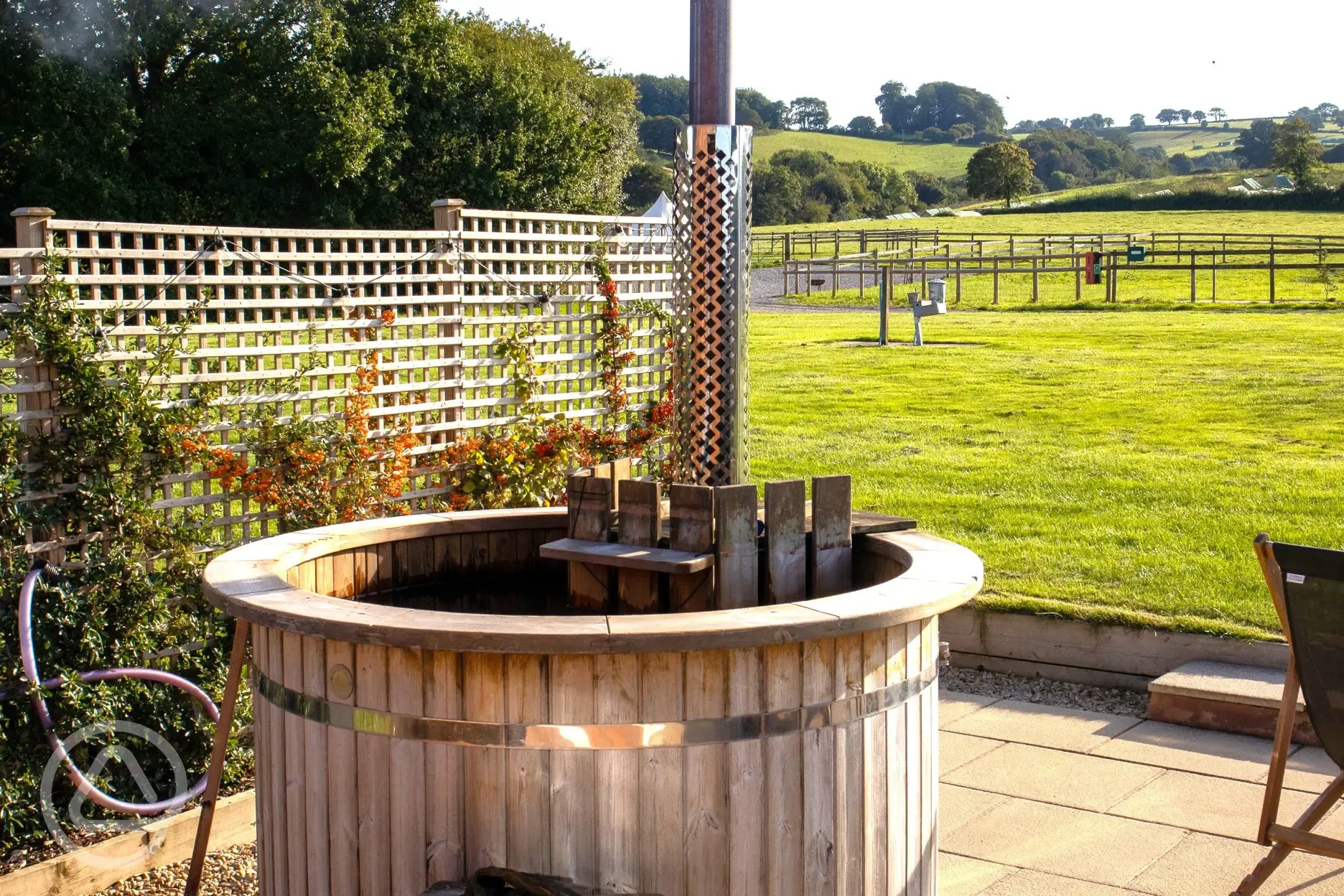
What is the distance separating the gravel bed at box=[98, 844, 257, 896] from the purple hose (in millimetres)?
225

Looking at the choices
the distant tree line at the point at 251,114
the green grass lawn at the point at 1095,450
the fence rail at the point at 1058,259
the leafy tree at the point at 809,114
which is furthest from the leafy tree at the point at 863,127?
the green grass lawn at the point at 1095,450

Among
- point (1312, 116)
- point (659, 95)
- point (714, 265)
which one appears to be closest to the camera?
point (714, 265)

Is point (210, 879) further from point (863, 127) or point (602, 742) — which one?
point (863, 127)

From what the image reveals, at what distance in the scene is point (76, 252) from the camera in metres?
4.45

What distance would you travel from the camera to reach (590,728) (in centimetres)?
245

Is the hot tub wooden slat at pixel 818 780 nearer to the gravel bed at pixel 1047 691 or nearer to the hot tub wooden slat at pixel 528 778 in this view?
the hot tub wooden slat at pixel 528 778

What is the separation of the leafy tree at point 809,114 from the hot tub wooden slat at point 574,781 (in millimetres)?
112558

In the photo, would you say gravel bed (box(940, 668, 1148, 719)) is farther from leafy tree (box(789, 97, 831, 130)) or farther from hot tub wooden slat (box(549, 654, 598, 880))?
leafy tree (box(789, 97, 831, 130))

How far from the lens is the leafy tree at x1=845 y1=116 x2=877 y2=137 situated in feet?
371

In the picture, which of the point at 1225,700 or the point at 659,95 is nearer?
the point at 1225,700

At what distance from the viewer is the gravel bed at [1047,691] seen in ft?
17.0

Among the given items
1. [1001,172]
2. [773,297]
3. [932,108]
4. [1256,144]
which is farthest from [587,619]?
[932,108]

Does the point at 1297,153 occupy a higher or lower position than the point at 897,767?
higher

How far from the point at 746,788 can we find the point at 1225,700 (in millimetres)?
2853
